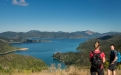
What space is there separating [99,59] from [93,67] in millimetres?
358

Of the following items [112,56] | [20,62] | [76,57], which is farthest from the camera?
[76,57]

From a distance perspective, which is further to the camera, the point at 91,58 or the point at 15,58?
the point at 15,58

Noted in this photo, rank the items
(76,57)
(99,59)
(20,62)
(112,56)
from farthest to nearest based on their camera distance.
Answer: (76,57), (20,62), (112,56), (99,59)

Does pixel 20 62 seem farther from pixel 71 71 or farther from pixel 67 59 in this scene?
pixel 71 71

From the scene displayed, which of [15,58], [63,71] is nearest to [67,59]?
[15,58]

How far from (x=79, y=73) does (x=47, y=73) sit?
4.54 ft

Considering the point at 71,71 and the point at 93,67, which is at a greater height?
the point at 93,67

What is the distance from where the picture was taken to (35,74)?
763 cm

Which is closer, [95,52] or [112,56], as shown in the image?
[95,52]

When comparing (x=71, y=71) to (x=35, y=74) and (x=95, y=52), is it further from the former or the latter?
(x=95, y=52)

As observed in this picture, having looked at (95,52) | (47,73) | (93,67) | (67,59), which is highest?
(95,52)

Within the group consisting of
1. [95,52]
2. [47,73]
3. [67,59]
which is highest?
[95,52]

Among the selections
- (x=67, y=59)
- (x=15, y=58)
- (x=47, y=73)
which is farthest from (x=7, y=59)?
(x=47, y=73)

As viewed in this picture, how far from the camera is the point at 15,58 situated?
108 metres
